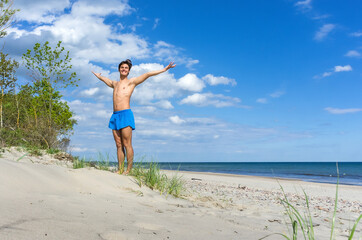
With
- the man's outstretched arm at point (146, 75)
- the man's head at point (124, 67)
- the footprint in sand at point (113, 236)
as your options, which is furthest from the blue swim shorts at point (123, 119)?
the footprint in sand at point (113, 236)

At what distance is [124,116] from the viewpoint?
19.6 ft

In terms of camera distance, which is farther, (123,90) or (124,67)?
(124,67)

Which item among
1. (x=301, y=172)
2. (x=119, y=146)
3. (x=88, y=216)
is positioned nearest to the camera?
(x=88, y=216)

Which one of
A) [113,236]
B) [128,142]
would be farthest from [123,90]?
[113,236]

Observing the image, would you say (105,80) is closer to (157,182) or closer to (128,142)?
(128,142)

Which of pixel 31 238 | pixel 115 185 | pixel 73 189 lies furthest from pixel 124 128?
pixel 31 238

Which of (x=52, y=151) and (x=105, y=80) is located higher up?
(x=105, y=80)

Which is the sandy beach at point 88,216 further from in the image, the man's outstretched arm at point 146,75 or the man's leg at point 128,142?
the man's outstretched arm at point 146,75

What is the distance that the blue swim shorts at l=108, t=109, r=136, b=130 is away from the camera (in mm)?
5922

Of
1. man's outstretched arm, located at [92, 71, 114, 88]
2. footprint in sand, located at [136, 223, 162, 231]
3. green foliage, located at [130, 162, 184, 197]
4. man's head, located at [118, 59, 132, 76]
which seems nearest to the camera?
footprint in sand, located at [136, 223, 162, 231]

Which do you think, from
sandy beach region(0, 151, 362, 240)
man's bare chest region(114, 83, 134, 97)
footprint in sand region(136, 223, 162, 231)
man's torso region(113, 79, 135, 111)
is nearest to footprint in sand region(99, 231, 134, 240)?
sandy beach region(0, 151, 362, 240)

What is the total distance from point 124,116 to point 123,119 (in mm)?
68

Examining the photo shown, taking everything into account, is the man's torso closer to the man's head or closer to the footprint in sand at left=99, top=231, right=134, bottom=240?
the man's head

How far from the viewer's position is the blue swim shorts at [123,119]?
592cm
